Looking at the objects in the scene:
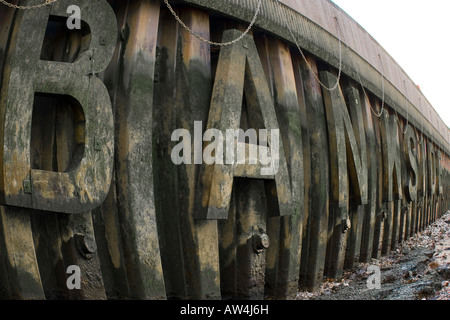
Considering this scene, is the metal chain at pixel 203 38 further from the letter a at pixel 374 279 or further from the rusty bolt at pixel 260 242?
the letter a at pixel 374 279

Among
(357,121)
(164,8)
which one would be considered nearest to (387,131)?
(357,121)

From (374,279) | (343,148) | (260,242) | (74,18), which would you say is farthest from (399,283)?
(74,18)

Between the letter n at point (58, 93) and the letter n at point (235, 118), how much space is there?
855mm

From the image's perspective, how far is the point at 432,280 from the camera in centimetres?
552

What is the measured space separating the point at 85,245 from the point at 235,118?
1656mm

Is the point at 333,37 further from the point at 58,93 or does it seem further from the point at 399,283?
the point at 58,93

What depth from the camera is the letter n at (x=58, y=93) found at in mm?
2975

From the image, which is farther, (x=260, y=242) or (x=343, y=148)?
(x=343, y=148)

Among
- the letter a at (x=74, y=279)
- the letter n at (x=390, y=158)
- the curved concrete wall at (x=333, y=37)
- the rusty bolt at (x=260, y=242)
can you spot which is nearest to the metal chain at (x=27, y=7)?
the curved concrete wall at (x=333, y=37)

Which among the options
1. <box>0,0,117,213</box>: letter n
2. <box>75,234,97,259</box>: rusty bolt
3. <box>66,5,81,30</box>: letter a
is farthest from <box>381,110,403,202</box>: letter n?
<box>66,5,81,30</box>: letter a

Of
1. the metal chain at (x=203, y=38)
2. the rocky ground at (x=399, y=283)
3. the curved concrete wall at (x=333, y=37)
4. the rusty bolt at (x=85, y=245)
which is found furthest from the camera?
the rocky ground at (x=399, y=283)

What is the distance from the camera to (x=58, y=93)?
10.6 ft

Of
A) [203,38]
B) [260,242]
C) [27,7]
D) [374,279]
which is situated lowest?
[374,279]

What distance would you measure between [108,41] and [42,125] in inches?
30.7
